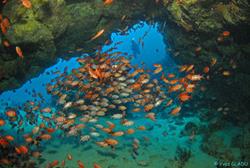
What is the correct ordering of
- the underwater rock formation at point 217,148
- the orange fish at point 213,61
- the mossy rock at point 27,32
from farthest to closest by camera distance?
1. the orange fish at point 213,61
2. the underwater rock formation at point 217,148
3. the mossy rock at point 27,32

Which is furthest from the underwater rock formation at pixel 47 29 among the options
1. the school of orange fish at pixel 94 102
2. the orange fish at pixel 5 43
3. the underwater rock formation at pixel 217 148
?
the underwater rock formation at pixel 217 148

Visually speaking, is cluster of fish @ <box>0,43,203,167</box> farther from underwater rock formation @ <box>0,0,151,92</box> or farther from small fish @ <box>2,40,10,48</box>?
small fish @ <box>2,40,10,48</box>

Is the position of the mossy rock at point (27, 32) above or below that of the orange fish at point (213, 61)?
above

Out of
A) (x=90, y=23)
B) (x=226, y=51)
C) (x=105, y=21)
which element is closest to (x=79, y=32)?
(x=90, y=23)

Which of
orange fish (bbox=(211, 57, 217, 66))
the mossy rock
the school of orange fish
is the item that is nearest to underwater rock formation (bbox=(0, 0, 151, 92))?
the mossy rock

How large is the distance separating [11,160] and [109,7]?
9415 millimetres

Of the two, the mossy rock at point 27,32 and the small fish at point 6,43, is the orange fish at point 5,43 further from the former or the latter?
the mossy rock at point 27,32

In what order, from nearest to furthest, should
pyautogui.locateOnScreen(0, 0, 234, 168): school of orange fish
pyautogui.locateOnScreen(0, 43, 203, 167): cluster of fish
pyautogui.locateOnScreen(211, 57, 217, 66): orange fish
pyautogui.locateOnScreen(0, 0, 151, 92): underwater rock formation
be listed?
pyautogui.locateOnScreen(0, 0, 234, 168): school of orange fish, pyautogui.locateOnScreen(0, 43, 203, 167): cluster of fish, pyautogui.locateOnScreen(0, 0, 151, 92): underwater rock formation, pyautogui.locateOnScreen(211, 57, 217, 66): orange fish

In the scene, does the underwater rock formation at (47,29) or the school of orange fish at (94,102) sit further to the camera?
the underwater rock formation at (47,29)

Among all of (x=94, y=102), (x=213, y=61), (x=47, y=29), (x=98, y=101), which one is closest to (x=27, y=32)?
(x=47, y=29)

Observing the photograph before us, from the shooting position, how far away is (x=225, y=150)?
42.6ft

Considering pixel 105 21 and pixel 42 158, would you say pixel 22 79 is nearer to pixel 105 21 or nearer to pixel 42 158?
pixel 42 158

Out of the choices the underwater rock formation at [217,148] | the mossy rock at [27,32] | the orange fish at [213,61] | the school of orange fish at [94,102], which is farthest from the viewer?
the orange fish at [213,61]

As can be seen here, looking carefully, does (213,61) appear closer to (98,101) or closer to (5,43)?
(98,101)
